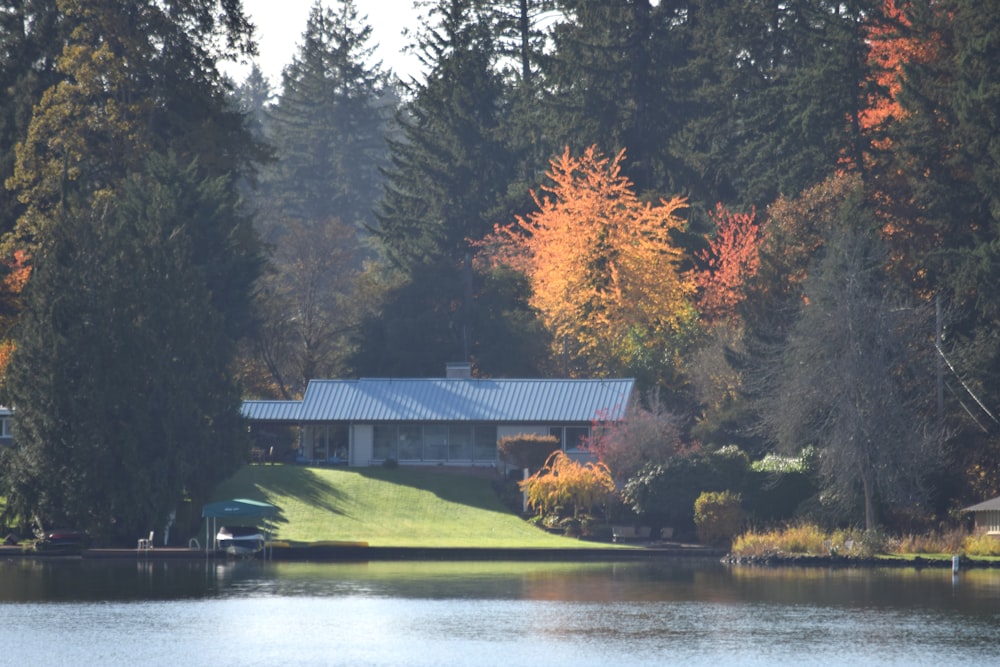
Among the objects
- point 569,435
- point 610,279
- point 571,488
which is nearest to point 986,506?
point 571,488

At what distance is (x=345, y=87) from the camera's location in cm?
15325

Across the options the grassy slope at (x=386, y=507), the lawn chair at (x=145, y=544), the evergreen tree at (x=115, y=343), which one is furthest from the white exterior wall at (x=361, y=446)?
the lawn chair at (x=145, y=544)

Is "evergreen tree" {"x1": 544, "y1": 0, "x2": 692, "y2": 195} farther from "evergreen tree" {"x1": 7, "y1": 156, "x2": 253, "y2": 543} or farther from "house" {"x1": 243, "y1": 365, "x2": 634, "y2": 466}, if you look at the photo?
"evergreen tree" {"x1": 7, "y1": 156, "x2": 253, "y2": 543}

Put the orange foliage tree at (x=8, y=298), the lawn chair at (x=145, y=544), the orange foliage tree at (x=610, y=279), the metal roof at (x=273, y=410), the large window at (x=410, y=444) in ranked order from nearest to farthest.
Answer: the lawn chair at (x=145, y=544)
the orange foliage tree at (x=8, y=298)
the metal roof at (x=273, y=410)
the large window at (x=410, y=444)
the orange foliage tree at (x=610, y=279)

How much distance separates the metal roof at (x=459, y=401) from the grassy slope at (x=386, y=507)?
340 cm

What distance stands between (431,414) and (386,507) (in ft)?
33.1

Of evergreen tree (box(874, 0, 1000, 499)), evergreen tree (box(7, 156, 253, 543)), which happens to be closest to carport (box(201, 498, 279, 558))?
evergreen tree (box(7, 156, 253, 543))

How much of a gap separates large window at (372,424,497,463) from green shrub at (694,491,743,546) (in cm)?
1866

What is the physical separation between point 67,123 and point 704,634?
166 feet

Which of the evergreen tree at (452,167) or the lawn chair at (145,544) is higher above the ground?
the evergreen tree at (452,167)

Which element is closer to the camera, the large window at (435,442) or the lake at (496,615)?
the lake at (496,615)

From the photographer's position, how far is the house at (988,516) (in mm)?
63062

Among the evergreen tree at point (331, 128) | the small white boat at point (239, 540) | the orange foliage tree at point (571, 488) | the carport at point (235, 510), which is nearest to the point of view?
the carport at point (235, 510)

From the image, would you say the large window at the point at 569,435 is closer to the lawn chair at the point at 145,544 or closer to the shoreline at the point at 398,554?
the shoreline at the point at 398,554
